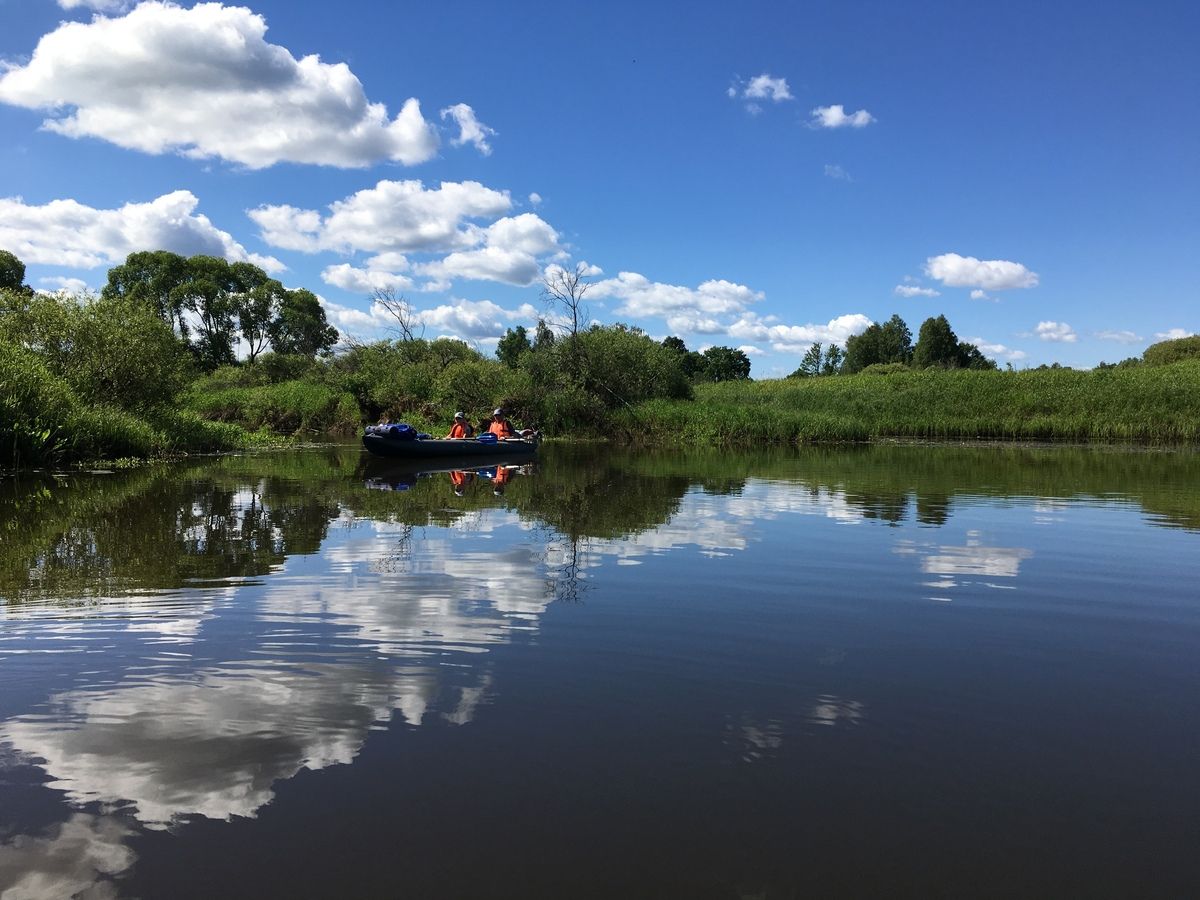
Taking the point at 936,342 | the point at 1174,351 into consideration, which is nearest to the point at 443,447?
the point at 1174,351

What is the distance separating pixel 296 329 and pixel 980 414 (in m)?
49.6

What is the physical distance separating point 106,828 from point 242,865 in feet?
2.09

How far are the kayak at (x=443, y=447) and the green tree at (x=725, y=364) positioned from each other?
70.2 meters

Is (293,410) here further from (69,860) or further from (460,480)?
(69,860)

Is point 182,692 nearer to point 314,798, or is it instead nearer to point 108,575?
point 314,798

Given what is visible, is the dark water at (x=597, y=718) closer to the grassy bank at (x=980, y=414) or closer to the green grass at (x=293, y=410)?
the grassy bank at (x=980, y=414)

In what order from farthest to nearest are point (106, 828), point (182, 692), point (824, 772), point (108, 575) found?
1. point (108, 575)
2. point (182, 692)
3. point (824, 772)
4. point (106, 828)

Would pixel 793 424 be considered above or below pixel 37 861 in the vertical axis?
above

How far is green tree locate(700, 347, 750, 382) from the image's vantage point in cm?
9586

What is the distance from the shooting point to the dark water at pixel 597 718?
→ 283 centimetres

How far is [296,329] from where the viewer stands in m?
62.9

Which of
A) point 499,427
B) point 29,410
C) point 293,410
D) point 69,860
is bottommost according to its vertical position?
point 69,860

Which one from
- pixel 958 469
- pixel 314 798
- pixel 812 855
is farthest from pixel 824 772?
pixel 958 469

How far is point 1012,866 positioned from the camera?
283 cm
